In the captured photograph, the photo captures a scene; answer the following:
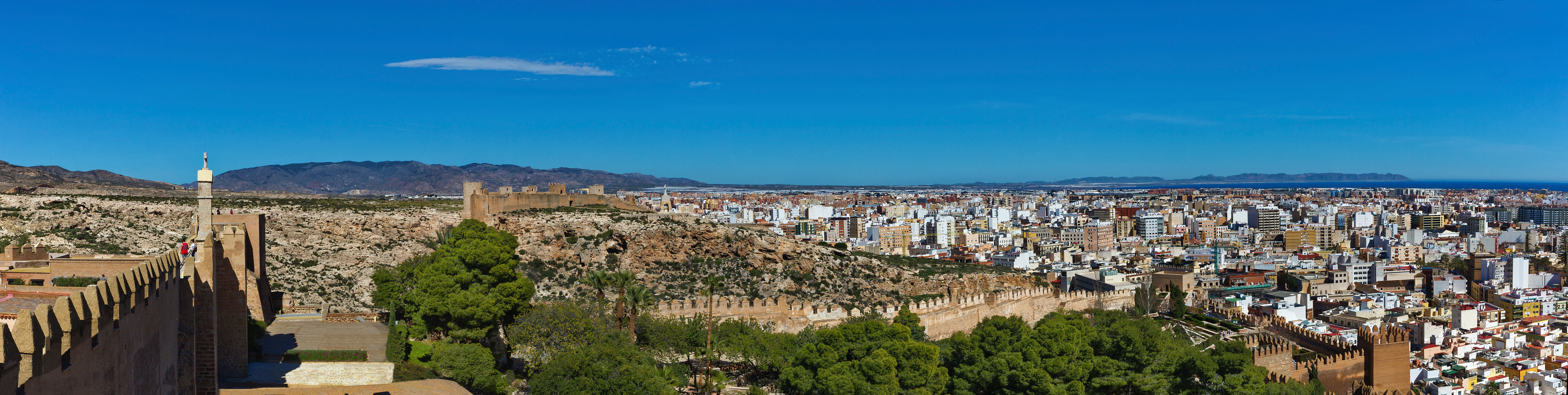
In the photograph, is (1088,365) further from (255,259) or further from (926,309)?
(255,259)

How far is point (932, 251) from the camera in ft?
234

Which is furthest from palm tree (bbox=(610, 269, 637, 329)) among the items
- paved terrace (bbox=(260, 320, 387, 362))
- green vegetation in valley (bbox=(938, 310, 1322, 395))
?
green vegetation in valley (bbox=(938, 310, 1322, 395))

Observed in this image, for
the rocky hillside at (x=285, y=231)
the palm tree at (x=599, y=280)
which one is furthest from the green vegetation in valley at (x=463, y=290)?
the rocky hillside at (x=285, y=231)

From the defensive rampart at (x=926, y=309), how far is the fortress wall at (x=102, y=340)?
14.1m

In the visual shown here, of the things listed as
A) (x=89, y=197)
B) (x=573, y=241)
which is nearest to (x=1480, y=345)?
(x=573, y=241)

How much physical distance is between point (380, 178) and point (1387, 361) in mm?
155367

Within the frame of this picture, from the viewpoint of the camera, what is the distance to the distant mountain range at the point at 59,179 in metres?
42.9

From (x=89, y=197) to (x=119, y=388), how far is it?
28.8 m

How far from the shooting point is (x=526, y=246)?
30141mm

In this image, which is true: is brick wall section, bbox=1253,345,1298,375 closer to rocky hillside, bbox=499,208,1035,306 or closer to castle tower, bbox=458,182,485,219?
rocky hillside, bbox=499,208,1035,306

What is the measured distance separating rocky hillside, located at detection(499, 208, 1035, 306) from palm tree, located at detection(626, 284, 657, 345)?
7958mm

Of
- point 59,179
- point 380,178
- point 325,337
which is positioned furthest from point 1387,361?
point 380,178

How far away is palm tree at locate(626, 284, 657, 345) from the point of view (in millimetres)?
17562

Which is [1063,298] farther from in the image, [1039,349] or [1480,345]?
[1480,345]
